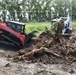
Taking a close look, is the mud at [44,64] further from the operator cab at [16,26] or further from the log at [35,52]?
the operator cab at [16,26]

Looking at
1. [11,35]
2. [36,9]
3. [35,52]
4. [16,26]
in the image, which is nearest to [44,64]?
[35,52]

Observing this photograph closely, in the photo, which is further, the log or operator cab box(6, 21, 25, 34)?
operator cab box(6, 21, 25, 34)

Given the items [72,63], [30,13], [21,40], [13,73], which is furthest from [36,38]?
[30,13]

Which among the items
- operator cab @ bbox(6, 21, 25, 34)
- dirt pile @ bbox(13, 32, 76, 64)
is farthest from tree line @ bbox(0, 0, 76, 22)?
dirt pile @ bbox(13, 32, 76, 64)

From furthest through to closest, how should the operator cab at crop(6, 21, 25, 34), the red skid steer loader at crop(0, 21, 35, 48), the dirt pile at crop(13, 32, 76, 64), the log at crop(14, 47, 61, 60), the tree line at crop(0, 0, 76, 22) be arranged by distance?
1. the tree line at crop(0, 0, 76, 22)
2. the operator cab at crop(6, 21, 25, 34)
3. the red skid steer loader at crop(0, 21, 35, 48)
4. the log at crop(14, 47, 61, 60)
5. the dirt pile at crop(13, 32, 76, 64)

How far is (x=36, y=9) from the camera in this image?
51.0 metres

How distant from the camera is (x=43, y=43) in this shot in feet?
44.0

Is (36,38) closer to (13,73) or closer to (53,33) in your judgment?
(53,33)

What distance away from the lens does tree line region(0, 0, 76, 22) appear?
4675 centimetres

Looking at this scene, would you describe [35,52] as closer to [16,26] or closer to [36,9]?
[16,26]

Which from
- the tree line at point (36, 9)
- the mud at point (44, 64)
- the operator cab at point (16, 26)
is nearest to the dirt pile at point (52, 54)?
the mud at point (44, 64)

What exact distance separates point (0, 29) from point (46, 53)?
416cm

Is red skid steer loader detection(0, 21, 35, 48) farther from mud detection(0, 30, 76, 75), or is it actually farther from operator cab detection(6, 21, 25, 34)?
mud detection(0, 30, 76, 75)

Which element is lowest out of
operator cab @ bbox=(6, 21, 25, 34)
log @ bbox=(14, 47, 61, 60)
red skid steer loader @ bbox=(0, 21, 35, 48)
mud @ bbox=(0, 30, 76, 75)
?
mud @ bbox=(0, 30, 76, 75)
